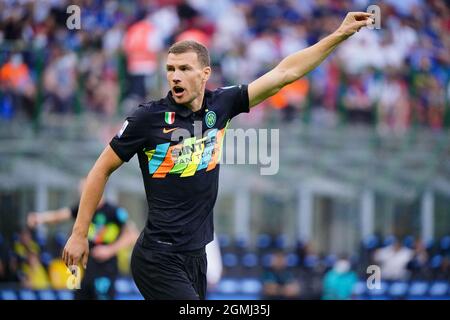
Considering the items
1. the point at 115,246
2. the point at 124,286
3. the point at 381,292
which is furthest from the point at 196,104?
the point at 381,292

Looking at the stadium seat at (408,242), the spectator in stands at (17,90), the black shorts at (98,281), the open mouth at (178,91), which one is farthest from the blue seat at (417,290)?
the open mouth at (178,91)

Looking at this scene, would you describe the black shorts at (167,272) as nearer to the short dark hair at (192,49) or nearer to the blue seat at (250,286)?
the short dark hair at (192,49)

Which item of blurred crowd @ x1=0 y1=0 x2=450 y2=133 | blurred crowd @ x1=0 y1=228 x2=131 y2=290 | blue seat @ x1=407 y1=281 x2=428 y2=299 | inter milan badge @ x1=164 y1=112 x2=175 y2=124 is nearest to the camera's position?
inter milan badge @ x1=164 y1=112 x2=175 y2=124

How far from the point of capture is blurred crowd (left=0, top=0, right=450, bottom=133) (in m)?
16.2

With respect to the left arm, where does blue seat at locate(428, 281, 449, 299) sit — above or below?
below

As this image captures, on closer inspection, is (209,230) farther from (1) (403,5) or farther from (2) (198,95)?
(1) (403,5)

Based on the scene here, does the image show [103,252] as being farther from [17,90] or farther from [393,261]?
[393,261]

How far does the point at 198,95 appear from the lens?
7020 mm

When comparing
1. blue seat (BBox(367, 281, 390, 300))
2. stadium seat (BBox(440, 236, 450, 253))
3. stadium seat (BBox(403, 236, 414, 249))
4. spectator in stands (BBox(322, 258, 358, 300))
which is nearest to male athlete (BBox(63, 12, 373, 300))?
spectator in stands (BBox(322, 258, 358, 300))

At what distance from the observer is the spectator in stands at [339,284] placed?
1536 cm

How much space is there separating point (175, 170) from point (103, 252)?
4854mm

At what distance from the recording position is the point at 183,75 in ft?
22.6

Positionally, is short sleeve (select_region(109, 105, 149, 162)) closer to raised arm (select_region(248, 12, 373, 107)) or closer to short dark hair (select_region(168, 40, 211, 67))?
short dark hair (select_region(168, 40, 211, 67))
